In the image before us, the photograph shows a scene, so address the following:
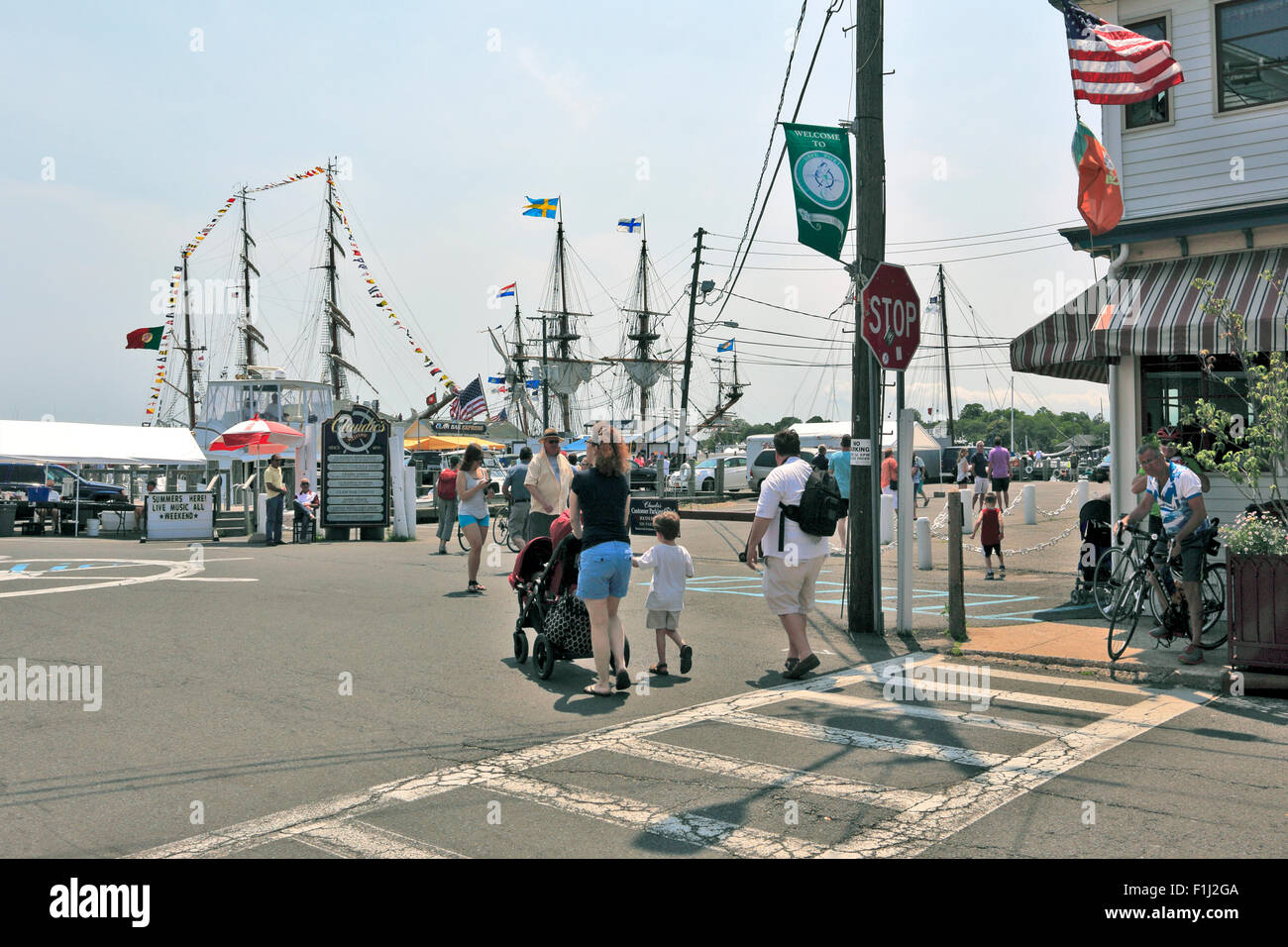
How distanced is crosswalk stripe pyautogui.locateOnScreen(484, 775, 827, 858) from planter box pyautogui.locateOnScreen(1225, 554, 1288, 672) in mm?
4843

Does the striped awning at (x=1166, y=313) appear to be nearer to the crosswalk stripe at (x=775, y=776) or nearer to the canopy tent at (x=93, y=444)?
the crosswalk stripe at (x=775, y=776)

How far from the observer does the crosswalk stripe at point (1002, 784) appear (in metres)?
4.53

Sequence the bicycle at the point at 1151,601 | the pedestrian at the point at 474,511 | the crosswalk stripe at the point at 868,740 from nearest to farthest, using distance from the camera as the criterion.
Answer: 1. the crosswalk stripe at the point at 868,740
2. the bicycle at the point at 1151,601
3. the pedestrian at the point at 474,511

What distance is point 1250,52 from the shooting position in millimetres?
11195

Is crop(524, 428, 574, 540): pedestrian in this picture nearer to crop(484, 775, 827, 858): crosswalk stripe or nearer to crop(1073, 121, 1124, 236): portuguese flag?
crop(484, 775, 827, 858): crosswalk stripe

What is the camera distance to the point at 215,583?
1436 centimetres

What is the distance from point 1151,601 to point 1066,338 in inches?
126

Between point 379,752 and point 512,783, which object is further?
point 379,752

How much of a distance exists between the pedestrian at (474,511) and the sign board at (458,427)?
60.8m

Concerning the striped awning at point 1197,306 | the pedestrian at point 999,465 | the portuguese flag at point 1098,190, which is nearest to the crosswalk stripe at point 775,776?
the striped awning at point 1197,306
